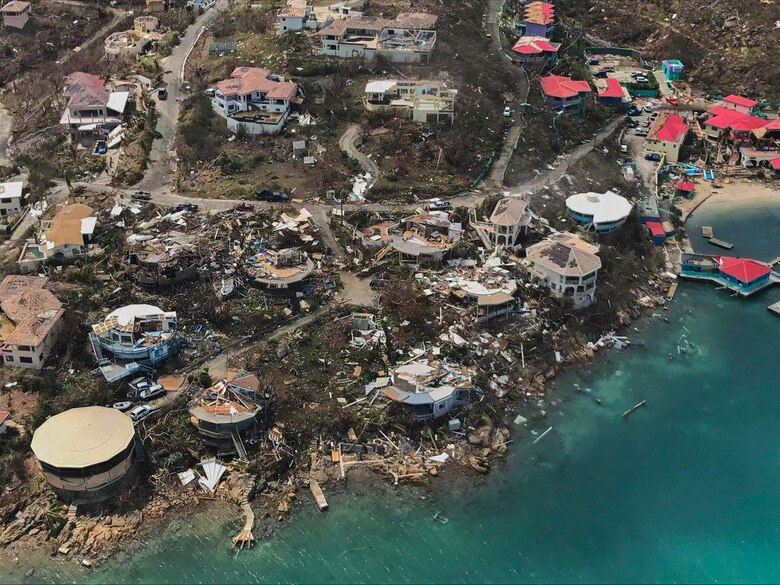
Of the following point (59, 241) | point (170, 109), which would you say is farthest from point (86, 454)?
point (170, 109)

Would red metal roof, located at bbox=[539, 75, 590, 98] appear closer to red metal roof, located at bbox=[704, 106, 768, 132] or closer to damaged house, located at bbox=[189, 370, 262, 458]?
red metal roof, located at bbox=[704, 106, 768, 132]

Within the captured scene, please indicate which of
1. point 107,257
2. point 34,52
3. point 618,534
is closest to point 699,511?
point 618,534

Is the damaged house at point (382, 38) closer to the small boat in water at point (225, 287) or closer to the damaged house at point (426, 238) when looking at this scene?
the damaged house at point (426, 238)

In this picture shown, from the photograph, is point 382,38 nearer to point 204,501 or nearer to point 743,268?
point 743,268

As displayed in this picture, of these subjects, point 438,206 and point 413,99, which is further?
point 413,99

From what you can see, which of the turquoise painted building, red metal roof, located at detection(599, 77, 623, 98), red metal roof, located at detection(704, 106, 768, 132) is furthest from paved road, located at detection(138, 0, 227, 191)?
the turquoise painted building

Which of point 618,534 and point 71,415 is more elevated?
point 71,415

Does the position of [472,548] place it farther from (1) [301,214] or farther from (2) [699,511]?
(1) [301,214]
